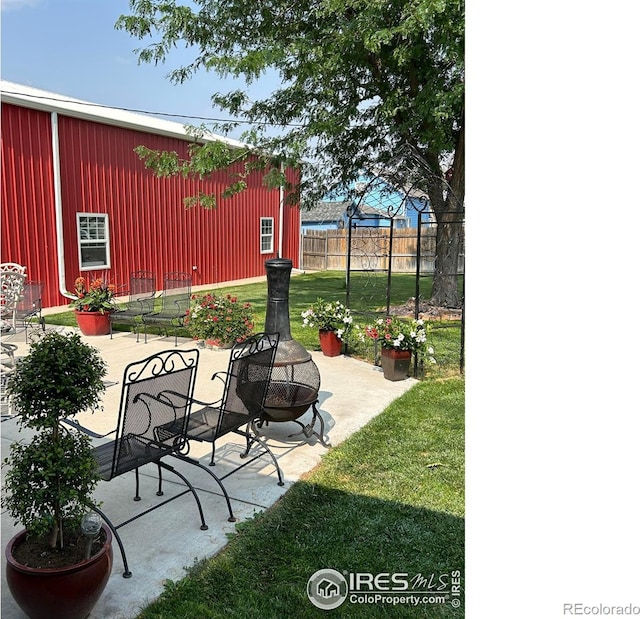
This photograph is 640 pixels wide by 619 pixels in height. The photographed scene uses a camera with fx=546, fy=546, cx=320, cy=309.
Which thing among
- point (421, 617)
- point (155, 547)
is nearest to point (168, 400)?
point (155, 547)

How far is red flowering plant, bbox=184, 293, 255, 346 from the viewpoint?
24.5 feet

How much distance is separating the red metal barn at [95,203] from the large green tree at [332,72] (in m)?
1.99

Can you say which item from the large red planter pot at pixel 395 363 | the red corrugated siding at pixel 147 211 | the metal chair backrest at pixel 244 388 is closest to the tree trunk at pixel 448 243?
the large red planter pot at pixel 395 363

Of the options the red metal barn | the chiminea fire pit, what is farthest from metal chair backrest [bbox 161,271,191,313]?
the chiminea fire pit

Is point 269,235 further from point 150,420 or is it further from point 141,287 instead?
point 150,420

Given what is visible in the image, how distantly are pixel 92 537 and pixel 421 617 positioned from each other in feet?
4.84

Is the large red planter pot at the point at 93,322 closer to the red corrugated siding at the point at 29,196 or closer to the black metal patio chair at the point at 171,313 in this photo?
the black metal patio chair at the point at 171,313

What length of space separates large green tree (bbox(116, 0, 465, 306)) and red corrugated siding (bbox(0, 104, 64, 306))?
207 centimetres

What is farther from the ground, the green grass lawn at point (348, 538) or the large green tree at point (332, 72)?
the large green tree at point (332, 72)

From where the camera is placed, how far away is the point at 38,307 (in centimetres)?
713

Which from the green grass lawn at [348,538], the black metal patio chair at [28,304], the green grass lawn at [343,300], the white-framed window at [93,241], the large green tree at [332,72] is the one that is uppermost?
the large green tree at [332,72]

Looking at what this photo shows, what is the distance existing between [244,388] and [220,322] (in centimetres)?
404

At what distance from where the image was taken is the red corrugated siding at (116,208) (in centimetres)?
1004

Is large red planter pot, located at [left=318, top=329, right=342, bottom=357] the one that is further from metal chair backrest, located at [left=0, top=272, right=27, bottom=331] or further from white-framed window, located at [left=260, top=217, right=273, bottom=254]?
white-framed window, located at [left=260, top=217, right=273, bottom=254]
